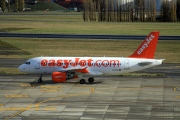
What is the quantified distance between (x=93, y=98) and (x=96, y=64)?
10926 mm

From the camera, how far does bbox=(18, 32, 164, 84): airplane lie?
73000mm

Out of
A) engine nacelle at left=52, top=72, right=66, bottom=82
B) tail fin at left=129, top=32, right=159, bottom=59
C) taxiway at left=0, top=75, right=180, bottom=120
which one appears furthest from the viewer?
tail fin at left=129, top=32, right=159, bottom=59

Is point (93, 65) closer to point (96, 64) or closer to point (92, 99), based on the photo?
point (96, 64)

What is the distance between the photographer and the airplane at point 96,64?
73.0m

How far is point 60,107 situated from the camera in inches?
2319

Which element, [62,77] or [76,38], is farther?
[76,38]

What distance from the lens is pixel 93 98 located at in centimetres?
6362

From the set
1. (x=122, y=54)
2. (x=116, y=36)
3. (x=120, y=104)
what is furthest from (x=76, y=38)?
(x=120, y=104)

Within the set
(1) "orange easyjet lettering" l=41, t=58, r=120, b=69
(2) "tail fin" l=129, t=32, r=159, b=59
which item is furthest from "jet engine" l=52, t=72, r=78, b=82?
(2) "tail fin" l=129, t=32, r=159, b=59

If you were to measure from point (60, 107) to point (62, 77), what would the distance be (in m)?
14.9

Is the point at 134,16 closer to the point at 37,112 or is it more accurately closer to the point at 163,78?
the point at 163,78

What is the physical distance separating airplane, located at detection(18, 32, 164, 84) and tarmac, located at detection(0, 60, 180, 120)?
59.1 inches

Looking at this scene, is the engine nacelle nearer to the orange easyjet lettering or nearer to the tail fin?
the orange easyjet lettering

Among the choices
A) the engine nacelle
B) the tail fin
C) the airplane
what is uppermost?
the tail fin
